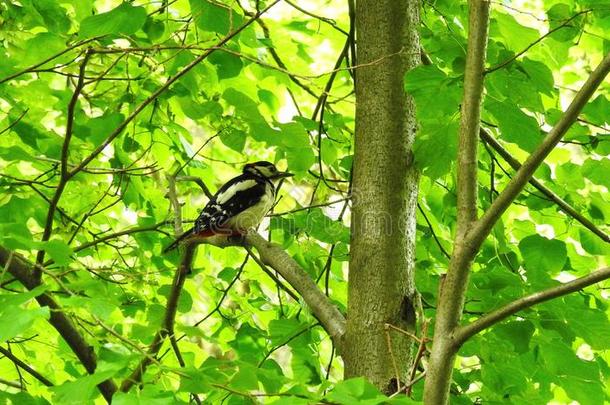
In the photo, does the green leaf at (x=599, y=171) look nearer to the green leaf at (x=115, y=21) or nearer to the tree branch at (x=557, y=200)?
the tree branch at (x=557, y=200)

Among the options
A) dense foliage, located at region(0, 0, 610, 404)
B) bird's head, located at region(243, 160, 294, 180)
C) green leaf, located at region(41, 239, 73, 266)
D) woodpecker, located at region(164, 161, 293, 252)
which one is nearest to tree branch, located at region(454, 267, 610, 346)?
dense foliage, located at region(0, 0, 610, 404)

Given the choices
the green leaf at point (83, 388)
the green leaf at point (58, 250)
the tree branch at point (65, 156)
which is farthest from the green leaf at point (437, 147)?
the green leaf at point (83, 388)

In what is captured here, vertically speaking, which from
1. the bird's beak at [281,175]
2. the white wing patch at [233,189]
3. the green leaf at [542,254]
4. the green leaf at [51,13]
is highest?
the green leaf at [51,13]

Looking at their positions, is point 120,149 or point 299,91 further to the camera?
point 299,91

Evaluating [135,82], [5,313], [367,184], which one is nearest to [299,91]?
[135,82]

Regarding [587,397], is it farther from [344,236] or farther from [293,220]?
[293,220]

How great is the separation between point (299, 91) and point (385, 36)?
135 centimetres

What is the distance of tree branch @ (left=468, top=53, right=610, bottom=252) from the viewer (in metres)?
1.94

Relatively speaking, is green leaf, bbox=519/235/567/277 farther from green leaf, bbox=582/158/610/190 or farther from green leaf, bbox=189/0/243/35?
green leaf, bbox=189/0/243/35

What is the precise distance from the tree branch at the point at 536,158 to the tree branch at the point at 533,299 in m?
0.16

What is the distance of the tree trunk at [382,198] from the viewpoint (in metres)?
2.58

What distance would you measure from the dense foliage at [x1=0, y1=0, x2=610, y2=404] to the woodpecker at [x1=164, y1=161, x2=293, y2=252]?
0.44ft

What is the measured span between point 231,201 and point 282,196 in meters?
1.22

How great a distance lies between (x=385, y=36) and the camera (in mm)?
2871
